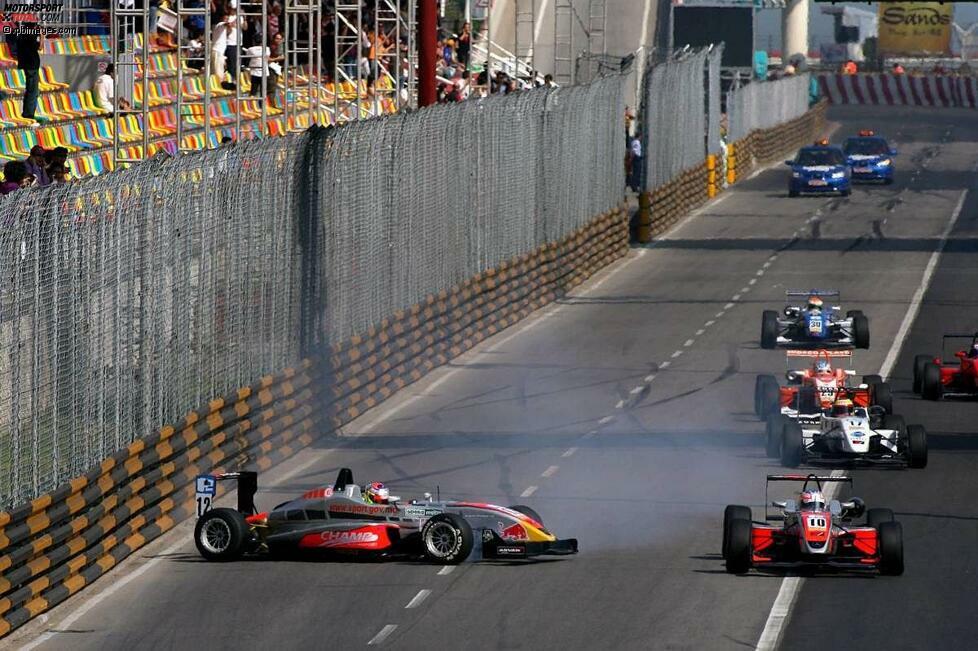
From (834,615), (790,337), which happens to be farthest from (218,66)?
(834,615)

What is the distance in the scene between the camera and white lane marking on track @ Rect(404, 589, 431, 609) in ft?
55.9

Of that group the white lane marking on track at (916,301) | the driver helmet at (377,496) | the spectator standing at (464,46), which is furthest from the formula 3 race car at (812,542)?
the spectator standing at (464,46)

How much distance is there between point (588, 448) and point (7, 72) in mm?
10501

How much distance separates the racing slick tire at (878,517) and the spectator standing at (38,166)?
918 centimetres

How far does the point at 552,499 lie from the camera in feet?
70.4

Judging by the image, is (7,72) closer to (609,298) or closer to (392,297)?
(392,297)

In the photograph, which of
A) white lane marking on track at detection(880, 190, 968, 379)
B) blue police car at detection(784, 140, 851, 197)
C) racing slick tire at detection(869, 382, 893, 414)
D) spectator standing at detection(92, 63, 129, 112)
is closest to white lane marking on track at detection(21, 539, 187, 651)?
racing slick tire at detection(869, 382, 893, 414)

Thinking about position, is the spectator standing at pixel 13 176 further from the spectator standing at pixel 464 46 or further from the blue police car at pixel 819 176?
the blue police car at pixel 819 176

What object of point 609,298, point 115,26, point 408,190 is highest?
point 115,26

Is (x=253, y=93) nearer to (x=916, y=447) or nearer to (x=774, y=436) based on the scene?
(x=774, y=436)

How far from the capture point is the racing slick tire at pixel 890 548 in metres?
17.8

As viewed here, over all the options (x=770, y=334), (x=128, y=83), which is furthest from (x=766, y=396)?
(x=128, y=83)

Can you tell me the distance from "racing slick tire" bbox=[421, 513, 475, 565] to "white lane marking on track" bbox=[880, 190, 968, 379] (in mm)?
13075

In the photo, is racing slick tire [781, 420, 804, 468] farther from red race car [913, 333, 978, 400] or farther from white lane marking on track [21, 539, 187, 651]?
white lane marking on track [21, 539, 187, 651]
